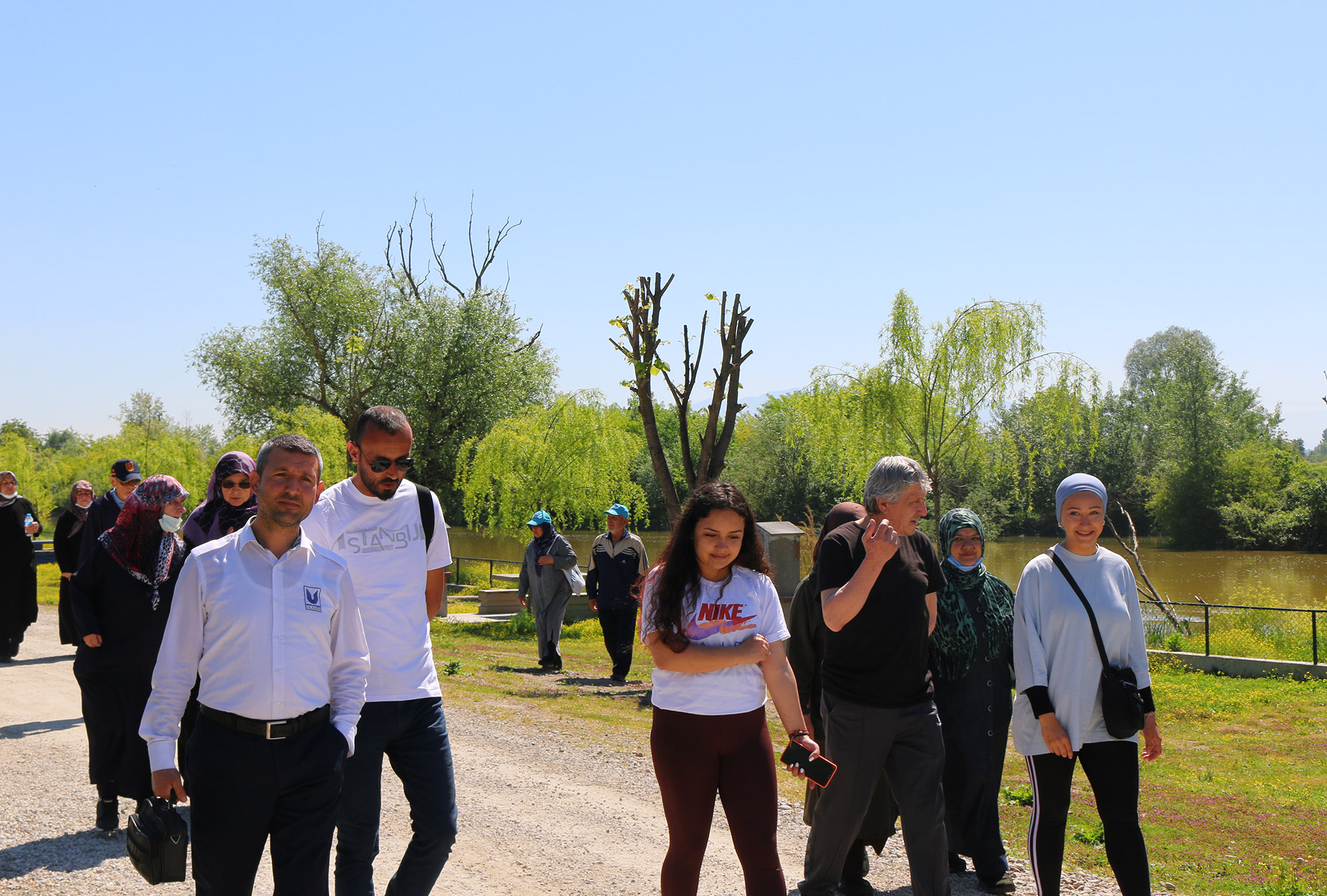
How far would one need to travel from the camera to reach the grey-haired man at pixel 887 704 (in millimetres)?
3945

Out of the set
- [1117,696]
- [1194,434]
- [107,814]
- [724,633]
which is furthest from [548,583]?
[1194,434]

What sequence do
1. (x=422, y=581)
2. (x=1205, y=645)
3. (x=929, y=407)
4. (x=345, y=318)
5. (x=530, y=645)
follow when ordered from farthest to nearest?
(x=345, y=318) < (x=929, y=407) < (x=530, y=645) < (x=1205, y=645) < (x=422, y=581)

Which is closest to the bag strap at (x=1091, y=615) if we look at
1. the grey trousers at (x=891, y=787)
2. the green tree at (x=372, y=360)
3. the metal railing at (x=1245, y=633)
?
the grey trousers at (x=891, y=787)

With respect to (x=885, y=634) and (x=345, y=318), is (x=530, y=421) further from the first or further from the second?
(x=885, y=634)

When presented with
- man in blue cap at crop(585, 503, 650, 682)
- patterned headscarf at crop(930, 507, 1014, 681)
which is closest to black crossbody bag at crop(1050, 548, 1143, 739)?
patterned headscarf at crop(930, 507, 1014, 681)

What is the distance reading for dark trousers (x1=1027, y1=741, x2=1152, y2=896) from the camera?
388 centimetres

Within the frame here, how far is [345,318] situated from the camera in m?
33.6

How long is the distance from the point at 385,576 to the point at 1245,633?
15.3 meters

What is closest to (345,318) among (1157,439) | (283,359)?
(283,359)

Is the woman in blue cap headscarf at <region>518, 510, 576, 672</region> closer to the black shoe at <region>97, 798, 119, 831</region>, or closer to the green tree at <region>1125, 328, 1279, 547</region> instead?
the black shoe at <region>97, 798, 119, 831</region>

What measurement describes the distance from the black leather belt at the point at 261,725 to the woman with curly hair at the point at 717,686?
122 centimetres

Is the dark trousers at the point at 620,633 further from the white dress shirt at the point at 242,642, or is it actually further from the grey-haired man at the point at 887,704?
the white dress shirt at the point at 242,642

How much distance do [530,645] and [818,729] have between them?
1079 centimetres

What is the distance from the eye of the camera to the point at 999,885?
474 cm
